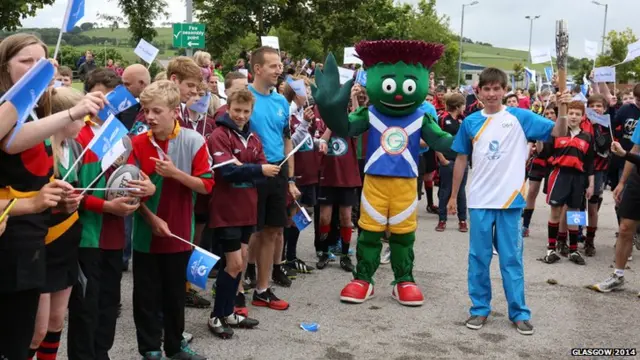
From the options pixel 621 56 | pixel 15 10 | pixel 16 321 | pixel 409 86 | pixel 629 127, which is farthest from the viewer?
pixel 621 56

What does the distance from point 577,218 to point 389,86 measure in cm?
319

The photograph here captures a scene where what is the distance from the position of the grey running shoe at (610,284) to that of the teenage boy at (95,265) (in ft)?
15.4

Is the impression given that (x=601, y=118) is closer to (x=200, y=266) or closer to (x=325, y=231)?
(x=325, y=231)

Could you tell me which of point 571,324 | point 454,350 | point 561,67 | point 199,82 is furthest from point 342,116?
point 571,324

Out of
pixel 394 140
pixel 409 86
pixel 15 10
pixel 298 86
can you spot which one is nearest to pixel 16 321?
pixel 394 140

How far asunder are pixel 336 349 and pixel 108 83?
2700 mm

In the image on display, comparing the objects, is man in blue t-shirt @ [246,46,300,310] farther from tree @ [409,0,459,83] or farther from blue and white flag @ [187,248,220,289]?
tree @ [409,0,459,83]

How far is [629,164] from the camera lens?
6387mm

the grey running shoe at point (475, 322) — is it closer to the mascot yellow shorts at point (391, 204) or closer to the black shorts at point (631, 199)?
the mascot yellow shorts at point (391, 204)

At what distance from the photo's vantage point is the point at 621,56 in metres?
44.4

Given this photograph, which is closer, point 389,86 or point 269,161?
point 269,161

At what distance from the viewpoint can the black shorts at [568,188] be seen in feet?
26.0

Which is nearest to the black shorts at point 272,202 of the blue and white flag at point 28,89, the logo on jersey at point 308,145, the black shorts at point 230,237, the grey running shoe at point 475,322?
the black shorts at point 230,237

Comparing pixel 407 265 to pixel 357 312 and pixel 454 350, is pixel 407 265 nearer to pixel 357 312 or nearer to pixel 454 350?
pixel 357 312
